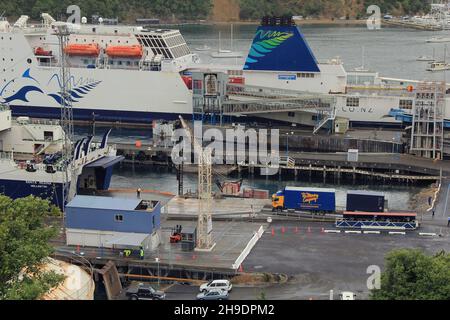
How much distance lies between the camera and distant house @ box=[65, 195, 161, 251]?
76.4 feet

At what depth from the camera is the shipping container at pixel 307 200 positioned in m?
26.8

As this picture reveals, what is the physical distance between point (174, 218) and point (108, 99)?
19.4 meters

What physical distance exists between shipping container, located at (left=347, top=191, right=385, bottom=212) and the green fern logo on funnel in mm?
16742

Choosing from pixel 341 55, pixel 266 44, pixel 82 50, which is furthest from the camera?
pixel 341 55

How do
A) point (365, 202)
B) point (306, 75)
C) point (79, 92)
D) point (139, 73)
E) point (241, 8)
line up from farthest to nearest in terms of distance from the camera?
point (241, 8)
point (79, 92)
point (139, 73)
point (306, 75)
point (365, 202)

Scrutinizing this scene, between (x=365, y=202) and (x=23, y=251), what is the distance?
11.6 meters

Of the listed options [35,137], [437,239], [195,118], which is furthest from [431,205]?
[195,118]

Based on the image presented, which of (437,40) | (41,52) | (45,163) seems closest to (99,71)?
(41,52)

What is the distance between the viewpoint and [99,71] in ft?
146

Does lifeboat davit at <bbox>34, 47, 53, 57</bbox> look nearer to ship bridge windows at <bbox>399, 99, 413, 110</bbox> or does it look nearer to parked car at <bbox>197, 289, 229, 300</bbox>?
ship bridge windows at <bbox>399, 99, 413, 110</bbox>

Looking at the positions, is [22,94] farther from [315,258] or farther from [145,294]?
[145,294]

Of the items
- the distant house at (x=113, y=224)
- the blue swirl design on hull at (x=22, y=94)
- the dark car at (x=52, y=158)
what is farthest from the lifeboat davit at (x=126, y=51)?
the distant house at (x=113, y=224)

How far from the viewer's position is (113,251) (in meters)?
23.3
